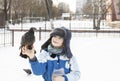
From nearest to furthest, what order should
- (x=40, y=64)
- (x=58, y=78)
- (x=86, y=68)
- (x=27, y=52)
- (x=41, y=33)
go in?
1. (x=27, y=52)
2. (x=58, y=78)
3. (x=40, y=64)
4. (x=86, y=68)
5. (x=41, y=33)

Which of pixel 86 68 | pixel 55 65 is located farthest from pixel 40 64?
pixel 86 68

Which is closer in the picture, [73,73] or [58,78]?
[58,78]

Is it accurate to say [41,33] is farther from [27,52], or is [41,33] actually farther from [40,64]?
[27,52]

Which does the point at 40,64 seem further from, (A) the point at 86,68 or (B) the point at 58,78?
(A) the point at 86,68

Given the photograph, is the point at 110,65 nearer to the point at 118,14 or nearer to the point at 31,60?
the point at 31,60

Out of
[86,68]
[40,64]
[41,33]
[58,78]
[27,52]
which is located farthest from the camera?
[41,33]

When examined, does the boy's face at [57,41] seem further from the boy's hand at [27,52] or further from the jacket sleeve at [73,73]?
the boy's hand at [27,52]

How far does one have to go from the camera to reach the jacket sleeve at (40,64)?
267 cm

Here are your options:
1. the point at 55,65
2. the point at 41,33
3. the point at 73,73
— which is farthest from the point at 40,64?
the point at 41,33

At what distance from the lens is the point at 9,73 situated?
30.0 ft

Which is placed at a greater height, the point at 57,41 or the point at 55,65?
the point at 57,41

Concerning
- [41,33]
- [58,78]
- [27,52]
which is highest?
[27,52]

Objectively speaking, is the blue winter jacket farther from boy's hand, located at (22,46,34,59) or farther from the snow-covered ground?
the snow-covered ground

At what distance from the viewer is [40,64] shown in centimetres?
280
